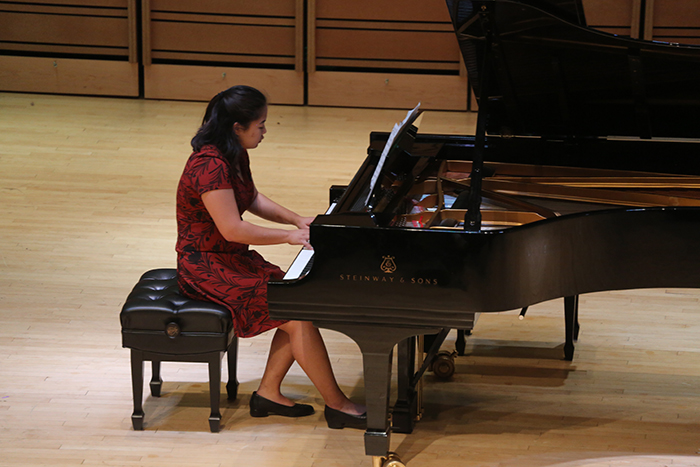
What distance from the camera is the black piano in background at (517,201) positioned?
211cm

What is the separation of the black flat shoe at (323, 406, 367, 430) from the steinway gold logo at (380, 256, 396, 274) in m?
0.72

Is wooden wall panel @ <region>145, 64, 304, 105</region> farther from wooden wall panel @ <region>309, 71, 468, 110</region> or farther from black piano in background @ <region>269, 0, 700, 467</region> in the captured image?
black piano in background @ <region>269, 0, 700, 467</region>

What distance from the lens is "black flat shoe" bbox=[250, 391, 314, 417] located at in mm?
2719

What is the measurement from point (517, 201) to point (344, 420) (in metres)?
0.90

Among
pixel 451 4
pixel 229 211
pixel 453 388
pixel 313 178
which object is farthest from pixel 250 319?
pixel 313 178

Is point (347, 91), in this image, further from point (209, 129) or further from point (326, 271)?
point (326, 271)

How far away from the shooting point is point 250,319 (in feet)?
8.41

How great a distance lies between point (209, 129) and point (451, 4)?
0.82 m

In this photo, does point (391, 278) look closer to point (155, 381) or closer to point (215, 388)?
point (215, 388)

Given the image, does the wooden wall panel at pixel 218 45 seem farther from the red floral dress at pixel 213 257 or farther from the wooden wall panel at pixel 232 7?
the red floral dress at pixel 213 257

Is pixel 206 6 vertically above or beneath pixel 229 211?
above

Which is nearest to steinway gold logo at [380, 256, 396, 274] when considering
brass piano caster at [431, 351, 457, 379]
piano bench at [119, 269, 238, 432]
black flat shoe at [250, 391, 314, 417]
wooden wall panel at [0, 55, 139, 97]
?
piano bench at [119, 269, 238, 432]

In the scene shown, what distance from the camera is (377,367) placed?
7.26ft

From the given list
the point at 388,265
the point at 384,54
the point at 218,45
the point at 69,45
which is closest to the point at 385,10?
the point at 384,54
